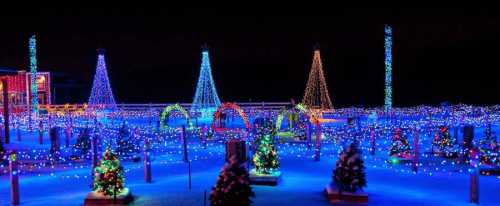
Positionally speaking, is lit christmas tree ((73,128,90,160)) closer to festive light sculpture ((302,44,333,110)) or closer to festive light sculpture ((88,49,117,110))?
festive light sculpture ((88,49,117,110))

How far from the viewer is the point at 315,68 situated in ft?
91.0

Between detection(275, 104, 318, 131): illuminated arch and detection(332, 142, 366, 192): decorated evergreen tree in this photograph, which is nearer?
detection(332, 142, 366, 192): decorated evergreen tree

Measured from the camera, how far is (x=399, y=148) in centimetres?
1636

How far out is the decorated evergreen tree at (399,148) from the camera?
16266mm

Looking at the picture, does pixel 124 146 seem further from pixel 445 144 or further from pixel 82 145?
pixel 445 144

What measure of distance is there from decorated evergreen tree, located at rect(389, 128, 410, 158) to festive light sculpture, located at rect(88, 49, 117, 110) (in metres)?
16.4

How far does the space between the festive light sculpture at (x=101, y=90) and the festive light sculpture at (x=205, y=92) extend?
4.45m

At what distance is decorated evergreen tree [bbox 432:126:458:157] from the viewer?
16.8 m

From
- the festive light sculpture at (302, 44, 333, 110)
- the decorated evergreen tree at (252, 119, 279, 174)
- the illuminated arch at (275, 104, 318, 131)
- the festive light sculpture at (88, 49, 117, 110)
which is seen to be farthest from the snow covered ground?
the festive light sculpture at (88, 49, 117, 110)

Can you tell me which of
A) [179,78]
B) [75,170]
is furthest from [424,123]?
[179,78]

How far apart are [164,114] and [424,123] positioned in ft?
39.6

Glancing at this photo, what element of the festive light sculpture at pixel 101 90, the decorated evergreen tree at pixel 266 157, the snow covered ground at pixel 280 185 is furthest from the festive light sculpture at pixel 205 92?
the decorated evergreen tree at pixel 266 157

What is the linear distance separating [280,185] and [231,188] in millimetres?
4123

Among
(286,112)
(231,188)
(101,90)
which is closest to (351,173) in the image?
(231,188)
